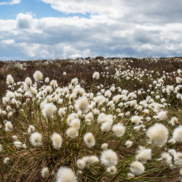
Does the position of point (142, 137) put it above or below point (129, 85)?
below

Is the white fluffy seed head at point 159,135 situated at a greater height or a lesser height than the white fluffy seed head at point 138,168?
greater

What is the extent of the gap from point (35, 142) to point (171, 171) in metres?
2.18

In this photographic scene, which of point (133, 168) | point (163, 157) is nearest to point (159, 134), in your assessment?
point (133, 168)

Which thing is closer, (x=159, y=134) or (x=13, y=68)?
(x=159, y=134)

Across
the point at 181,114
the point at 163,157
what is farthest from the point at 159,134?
the point at 181,114

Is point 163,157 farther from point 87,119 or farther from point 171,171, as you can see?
point 171,171

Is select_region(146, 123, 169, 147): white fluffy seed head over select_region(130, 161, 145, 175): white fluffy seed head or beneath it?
over

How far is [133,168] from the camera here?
4.30 ft

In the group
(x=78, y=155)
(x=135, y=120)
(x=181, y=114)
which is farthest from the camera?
(x=181, y=114)

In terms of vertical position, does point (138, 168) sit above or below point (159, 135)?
below

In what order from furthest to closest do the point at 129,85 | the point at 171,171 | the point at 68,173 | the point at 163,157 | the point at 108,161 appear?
the point at 129,85 → the point at 171,171 → the point at 163,157 → the point at 108,161 → the point at 68,173

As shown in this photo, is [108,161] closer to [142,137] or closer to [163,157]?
[163,157]

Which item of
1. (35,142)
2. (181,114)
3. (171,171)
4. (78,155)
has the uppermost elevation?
(181,114)

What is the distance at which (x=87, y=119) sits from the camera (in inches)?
78.7
